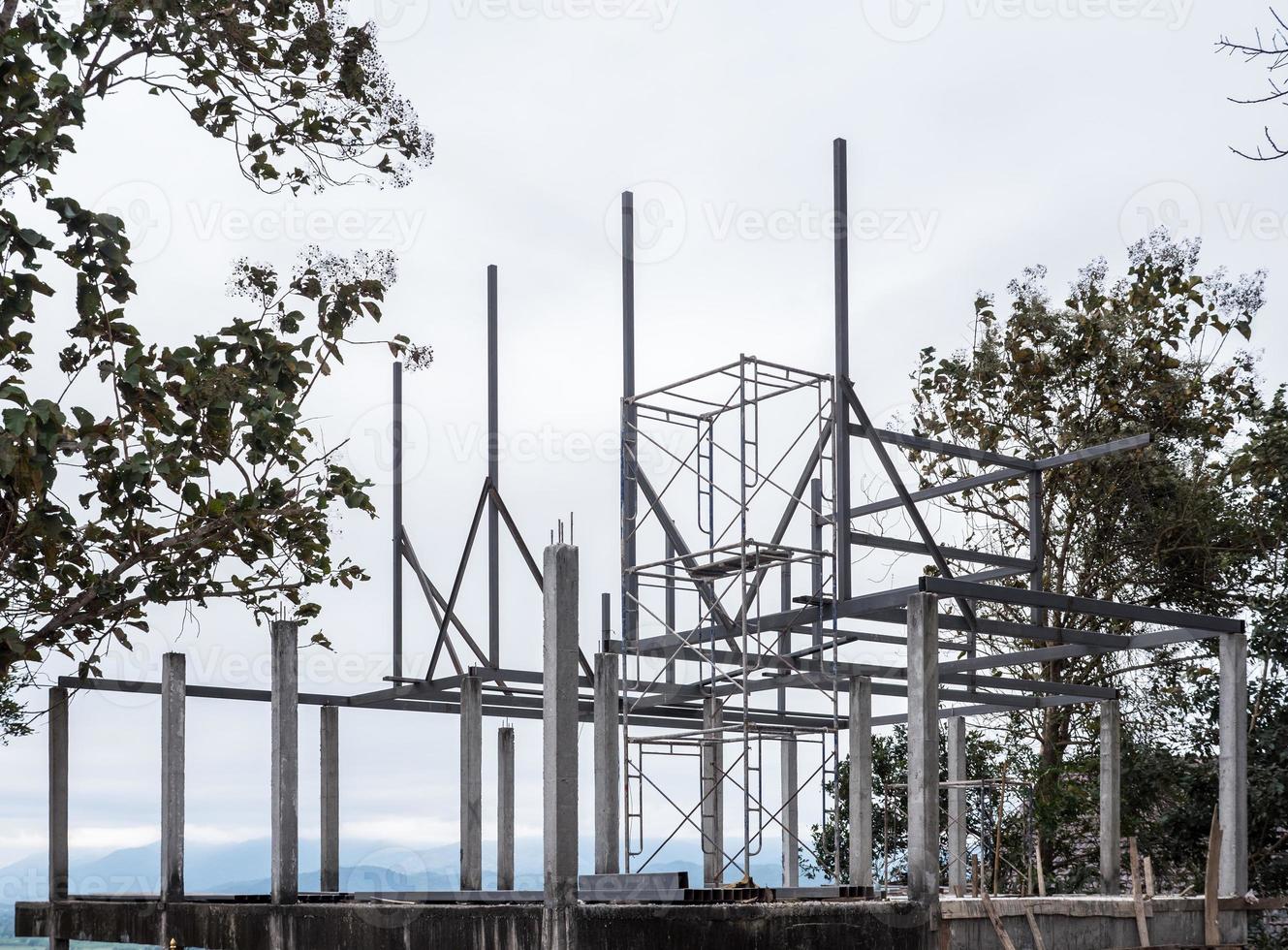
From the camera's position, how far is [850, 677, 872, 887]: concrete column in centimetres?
2002

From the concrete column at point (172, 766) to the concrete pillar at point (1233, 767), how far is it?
12370mm

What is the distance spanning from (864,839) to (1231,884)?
4.54m

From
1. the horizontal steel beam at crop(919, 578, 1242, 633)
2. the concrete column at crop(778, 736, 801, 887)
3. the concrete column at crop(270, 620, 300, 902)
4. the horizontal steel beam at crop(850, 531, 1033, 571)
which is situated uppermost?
the horizontal steel beam at crop(850, 531, 1033, 571)

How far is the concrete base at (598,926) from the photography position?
11.8 m

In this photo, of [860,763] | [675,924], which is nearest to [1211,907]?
[860,763]

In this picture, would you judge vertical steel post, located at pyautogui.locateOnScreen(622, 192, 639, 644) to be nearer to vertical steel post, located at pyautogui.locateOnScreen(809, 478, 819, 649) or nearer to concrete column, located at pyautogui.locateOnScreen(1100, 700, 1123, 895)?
vertical steel post, located at pyautogui.locateOnScreen(809, 478, 819, 649)

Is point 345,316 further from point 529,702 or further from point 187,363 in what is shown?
point 529,702

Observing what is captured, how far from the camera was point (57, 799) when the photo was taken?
70.8ft

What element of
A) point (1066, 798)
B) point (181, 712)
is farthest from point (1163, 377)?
point (181, 712)

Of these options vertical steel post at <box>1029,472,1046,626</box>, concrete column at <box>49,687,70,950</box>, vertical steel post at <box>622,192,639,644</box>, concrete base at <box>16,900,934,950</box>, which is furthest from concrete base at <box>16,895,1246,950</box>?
vertical steel post at <box>622,192,639,644</box>

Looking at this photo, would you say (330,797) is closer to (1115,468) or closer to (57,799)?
(57,799)

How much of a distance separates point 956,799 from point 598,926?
1383 centimetres

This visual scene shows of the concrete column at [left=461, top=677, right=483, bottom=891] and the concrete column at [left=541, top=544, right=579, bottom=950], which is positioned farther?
the concrete column at [left=461, top=677, right=483, bottom=891]

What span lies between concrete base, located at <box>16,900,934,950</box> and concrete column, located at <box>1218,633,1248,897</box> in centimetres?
577
